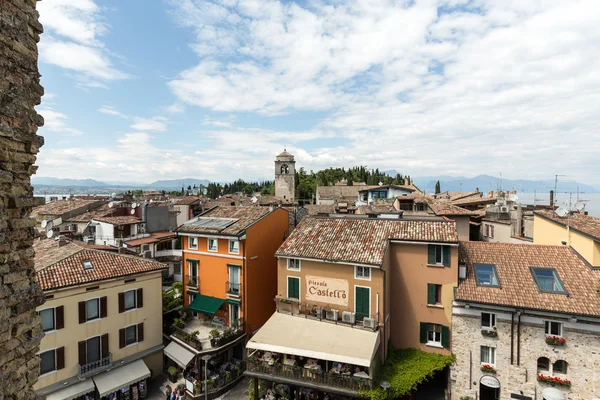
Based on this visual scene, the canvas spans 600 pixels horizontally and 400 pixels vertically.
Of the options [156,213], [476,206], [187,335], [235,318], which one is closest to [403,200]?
[476,206]

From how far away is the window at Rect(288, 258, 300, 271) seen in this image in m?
19.8

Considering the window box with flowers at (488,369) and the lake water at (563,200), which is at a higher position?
the lake water at (563,200)

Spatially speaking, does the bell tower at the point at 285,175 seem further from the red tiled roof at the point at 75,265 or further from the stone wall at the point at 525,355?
Result: the stone wall at the point at 525,355

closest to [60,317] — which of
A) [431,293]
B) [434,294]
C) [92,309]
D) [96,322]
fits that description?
[92,309]

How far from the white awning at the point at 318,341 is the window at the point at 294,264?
3.07 meters

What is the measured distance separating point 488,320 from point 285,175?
7911cm

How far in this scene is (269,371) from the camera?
669 inches

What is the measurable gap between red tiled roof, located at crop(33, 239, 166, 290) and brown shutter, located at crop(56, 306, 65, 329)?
1.34m

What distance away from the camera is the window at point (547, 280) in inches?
627

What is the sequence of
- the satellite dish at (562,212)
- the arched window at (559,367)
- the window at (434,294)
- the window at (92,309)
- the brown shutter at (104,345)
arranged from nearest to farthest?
the arched window at (559,367)
the window at (92,309)
the window at (434,294)
the brown shutter at (104,345)
the satellite dish at (562,212)

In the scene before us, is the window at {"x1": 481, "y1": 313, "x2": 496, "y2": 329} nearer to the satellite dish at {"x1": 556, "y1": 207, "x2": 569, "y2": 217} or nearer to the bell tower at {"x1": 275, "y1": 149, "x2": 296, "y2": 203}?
the satellite dish at {"x1": 556, "y1": 207, "x2": 569, "y2": 217}

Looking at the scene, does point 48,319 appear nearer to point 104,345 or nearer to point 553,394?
point 104,345

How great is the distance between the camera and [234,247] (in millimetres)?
21828

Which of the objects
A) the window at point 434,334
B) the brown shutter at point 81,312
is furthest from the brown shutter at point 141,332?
the window at point 434,334
